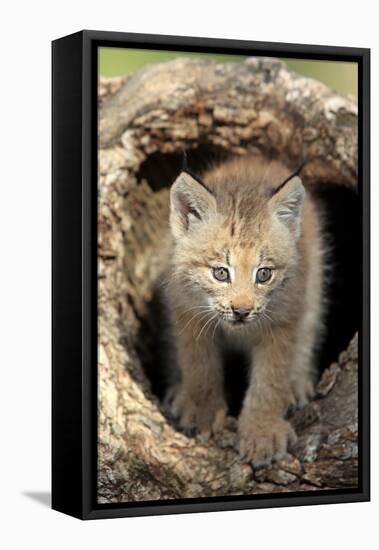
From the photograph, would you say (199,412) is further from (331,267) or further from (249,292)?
(331,267)

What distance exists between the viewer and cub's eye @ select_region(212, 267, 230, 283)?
554cm

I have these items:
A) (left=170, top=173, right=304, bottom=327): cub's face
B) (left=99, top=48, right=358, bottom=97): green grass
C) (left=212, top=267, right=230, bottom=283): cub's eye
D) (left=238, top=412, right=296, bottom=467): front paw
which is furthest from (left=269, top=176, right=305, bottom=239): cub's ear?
(left=238, top=412, right=296, bottom=467): front paw

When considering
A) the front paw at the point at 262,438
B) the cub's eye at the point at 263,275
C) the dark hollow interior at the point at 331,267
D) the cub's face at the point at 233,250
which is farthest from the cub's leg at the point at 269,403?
the cub's eye at the point at 263,275

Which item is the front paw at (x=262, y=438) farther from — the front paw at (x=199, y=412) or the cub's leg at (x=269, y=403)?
the front paw at (x=199, y=412)

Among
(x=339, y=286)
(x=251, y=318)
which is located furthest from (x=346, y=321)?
(x=251, y=318)

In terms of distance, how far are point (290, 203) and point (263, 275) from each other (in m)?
0.39

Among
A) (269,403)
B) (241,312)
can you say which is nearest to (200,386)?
(269,403)

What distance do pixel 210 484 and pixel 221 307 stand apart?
0.87m

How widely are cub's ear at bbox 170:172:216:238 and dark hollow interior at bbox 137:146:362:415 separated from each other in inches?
14.6

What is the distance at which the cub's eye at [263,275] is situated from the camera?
5586mm

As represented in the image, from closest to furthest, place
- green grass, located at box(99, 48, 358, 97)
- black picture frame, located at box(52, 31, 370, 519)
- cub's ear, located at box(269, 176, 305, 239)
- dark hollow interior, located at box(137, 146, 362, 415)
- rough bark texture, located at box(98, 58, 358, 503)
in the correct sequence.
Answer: black picture frame, located at box(52, 31, 370, 519)
green grass, located at box(99, 48, 358, 97)
rough bark texture, located at box(98, 58, 358, 503)
cub's ear, located at box(269, 176, 305, 239)
dark hollow interior, located at box(137, 146, 362, 415)

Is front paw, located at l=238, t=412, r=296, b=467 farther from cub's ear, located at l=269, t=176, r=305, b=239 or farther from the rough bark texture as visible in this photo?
cub's ear, located at l=269, t=176, r=305, b=239

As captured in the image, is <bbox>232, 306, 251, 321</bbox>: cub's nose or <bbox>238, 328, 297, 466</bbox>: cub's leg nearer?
<bbox>232, 306, 251, 321</bbox>: cub's nose

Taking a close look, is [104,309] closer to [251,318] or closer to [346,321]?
[251,318]
